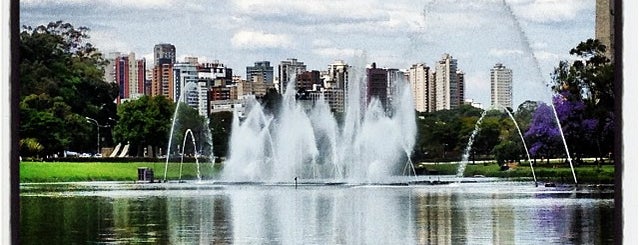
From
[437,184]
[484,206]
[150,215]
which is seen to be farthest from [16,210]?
[437,184]

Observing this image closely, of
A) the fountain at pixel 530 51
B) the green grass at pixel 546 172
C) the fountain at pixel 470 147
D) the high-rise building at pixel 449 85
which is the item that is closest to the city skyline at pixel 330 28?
the fountain at pixel 530 51

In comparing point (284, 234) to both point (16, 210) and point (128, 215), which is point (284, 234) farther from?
point (16, 210)

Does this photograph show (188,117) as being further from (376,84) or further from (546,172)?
(546,172)

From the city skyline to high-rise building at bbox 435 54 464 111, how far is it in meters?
0.24

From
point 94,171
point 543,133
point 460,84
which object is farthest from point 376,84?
point 94,171

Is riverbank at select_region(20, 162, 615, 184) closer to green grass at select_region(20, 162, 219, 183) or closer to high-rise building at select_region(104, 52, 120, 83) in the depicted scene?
green grass at select_region(20, 162, 219, 183)

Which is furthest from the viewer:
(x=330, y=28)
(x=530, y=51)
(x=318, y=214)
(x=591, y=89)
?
(x=530, y=51)

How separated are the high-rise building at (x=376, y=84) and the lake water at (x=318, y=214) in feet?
3.11

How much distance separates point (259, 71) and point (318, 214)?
3867 mm

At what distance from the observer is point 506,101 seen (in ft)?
41.8

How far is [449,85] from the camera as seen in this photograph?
1285cm

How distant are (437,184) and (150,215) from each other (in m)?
4.41

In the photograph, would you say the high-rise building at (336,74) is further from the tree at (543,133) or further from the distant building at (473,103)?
the tree at (543,133)

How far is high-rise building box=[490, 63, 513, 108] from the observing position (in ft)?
41.7
